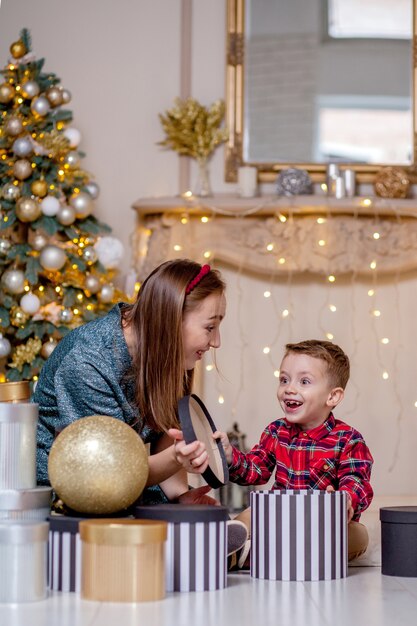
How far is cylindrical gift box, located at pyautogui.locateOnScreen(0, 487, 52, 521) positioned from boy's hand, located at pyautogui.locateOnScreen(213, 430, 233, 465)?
544 mm

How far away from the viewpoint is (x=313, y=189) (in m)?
4.86

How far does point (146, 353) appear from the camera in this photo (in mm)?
2500

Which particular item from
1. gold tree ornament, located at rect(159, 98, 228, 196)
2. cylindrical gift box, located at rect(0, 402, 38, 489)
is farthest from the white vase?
cylindrical gift box, located at rect(0, 402, 38, 489)

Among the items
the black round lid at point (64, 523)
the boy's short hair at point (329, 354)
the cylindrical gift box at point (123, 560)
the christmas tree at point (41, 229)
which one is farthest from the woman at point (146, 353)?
the christmas tree at point (41, 229)

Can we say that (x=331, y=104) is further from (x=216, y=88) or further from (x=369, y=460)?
(x=369, y=460)

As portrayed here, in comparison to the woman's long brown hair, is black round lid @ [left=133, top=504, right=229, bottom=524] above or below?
below

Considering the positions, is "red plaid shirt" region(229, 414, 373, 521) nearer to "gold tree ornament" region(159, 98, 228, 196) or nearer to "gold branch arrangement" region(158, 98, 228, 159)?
"gold tree ornament" region(159, 98, 228, 196)

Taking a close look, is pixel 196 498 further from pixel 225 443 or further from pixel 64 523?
pixel 64 523

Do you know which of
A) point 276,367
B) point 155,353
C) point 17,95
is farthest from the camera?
point 276,367

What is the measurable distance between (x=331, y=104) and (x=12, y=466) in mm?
3326

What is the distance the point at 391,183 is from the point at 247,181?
0.68 metres

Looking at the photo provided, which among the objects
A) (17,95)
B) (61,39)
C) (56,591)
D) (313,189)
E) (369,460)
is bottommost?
(56,591)

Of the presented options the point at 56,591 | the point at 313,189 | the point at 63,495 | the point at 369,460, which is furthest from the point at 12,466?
the point at 313,189

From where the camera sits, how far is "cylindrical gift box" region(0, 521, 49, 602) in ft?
6.18
